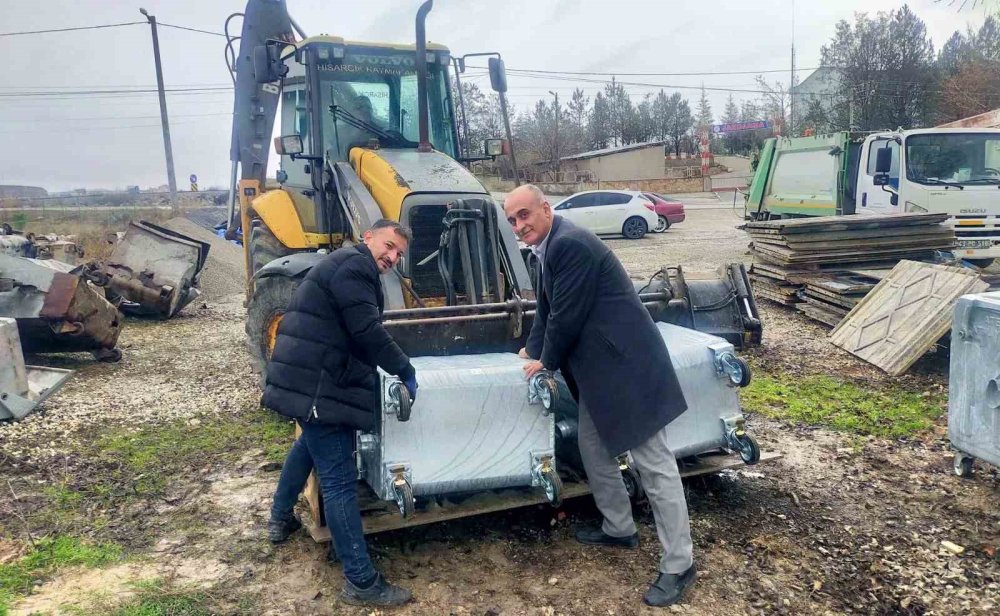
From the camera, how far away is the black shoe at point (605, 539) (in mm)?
3676

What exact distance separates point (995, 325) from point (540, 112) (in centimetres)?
5060

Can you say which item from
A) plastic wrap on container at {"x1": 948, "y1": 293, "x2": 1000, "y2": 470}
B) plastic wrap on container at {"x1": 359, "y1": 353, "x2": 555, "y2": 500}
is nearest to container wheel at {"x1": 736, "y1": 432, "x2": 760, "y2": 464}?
plastic wrap on container at {"x1": 359, "y1": 353, "x2": 555, "y2": 500}

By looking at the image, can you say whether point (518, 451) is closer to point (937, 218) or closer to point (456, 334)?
point (456, 334)

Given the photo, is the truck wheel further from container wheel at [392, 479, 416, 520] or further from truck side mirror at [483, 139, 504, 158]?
container wheel at [392, 479, 416, 520]

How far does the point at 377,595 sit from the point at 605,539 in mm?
1148

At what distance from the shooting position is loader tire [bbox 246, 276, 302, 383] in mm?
5730

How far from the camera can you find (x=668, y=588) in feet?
10.6

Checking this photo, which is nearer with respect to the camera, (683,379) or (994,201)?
(683,379)

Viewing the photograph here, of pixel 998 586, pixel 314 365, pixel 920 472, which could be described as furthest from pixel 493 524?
pixel 920 472

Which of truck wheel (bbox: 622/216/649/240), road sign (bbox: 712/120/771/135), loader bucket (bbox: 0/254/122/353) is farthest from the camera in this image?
road sign (bbox: 712/120/771/135)

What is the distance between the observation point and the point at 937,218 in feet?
30.6

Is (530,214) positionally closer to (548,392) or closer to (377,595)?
(548,392)

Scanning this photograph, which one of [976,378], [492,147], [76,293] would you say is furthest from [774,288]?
[76,293]

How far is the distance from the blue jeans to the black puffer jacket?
0.10 meters
